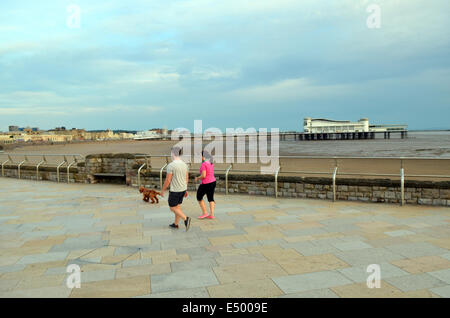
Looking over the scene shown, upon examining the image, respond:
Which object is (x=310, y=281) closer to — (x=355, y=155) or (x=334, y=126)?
(x=355, y=155)

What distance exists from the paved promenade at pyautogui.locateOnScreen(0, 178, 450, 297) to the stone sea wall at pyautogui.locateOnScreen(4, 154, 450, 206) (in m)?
0.47

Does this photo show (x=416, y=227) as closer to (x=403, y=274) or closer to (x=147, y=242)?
(x=403, y=274)

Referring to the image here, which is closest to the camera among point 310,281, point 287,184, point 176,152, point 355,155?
point 310,281

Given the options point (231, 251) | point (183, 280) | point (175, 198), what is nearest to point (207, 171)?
point (175, 198)

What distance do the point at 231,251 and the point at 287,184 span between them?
4981 mm

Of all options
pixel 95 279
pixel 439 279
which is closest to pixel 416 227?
pixel 439 279

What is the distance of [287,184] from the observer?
945 cm

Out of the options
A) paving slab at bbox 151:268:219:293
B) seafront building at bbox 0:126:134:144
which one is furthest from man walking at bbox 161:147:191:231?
seafront building at bbox 0:126:134:144

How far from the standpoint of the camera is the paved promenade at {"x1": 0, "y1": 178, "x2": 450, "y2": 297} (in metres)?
3.60

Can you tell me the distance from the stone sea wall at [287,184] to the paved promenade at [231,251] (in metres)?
0.47

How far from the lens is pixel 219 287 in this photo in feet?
11.7

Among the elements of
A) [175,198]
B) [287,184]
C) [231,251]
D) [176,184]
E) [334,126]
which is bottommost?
[231,251]
